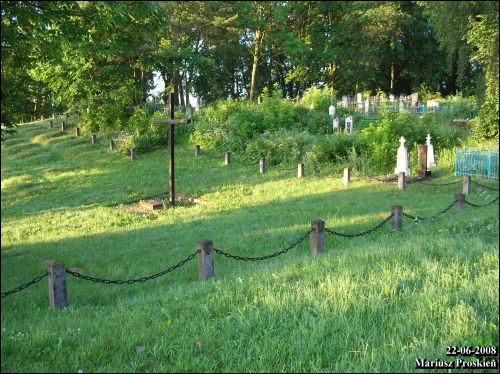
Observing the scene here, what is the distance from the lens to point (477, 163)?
306 inches

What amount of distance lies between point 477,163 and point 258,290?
4509 millimetres

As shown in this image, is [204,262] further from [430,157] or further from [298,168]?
[430,157]

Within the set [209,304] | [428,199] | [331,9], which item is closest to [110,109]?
[428,199]

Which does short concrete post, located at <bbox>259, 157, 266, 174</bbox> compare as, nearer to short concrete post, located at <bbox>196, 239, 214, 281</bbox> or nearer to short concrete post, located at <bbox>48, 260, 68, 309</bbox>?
short concrete post, located at <bbox>196, 239, 214, 281</bbox>

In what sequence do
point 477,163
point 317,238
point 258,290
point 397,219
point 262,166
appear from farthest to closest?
point 262,166 < point 397,219 < point 317,238 < point 477,163 < point 258,290

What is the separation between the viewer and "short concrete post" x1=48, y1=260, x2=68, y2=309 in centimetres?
595

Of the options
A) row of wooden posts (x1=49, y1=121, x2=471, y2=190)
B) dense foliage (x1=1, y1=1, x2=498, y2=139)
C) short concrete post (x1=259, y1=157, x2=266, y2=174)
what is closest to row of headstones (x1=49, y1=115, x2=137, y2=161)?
row of wooden posts (x1=49, y1=121, x2=471, y2=190)

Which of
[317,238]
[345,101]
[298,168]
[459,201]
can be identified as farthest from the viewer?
[345,101]

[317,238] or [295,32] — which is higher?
[295,32]

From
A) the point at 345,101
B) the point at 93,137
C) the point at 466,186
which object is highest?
the point at 345,101

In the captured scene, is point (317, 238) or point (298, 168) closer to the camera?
point (317, 238)

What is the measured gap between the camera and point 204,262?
711cm

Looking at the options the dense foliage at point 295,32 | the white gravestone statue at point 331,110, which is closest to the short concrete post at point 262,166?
the white gravestone statue at point 331,110

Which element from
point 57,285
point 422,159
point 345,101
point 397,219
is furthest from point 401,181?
point 345,101
